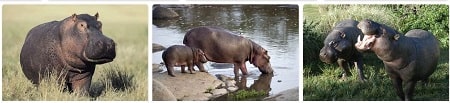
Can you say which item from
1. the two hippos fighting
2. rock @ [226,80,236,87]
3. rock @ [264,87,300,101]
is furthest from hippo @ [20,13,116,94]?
the two hippos fighting

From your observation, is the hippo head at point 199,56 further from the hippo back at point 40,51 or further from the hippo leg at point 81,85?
the hippo back at point 40,51

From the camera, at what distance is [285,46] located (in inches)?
376

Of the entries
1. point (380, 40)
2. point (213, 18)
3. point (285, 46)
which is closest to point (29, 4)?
point (213, 18)

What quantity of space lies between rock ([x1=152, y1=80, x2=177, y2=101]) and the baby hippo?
18cm

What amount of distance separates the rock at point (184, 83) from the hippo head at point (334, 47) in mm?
1304

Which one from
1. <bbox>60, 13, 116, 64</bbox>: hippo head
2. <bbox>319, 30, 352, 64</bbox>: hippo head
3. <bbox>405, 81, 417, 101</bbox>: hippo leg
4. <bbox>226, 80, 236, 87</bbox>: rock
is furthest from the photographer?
<bbox>226, 80, 236, 87</bbox>: rock

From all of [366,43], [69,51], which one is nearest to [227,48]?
[366,43]

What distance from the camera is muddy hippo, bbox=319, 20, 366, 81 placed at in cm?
930

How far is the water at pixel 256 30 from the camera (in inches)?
373

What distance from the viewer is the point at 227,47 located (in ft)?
31.8

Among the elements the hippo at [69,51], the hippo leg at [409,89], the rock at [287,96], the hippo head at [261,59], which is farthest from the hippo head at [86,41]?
the hippo leg at [409,89]

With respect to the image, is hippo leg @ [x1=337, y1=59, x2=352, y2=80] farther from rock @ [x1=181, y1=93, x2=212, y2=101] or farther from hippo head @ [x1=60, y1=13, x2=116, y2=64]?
hippo head @ [x1=60, y1=13, x2=116, y2=64]

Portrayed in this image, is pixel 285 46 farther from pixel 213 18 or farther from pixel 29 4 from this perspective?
A: pixel 29 4

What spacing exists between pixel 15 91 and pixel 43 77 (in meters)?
0.60
